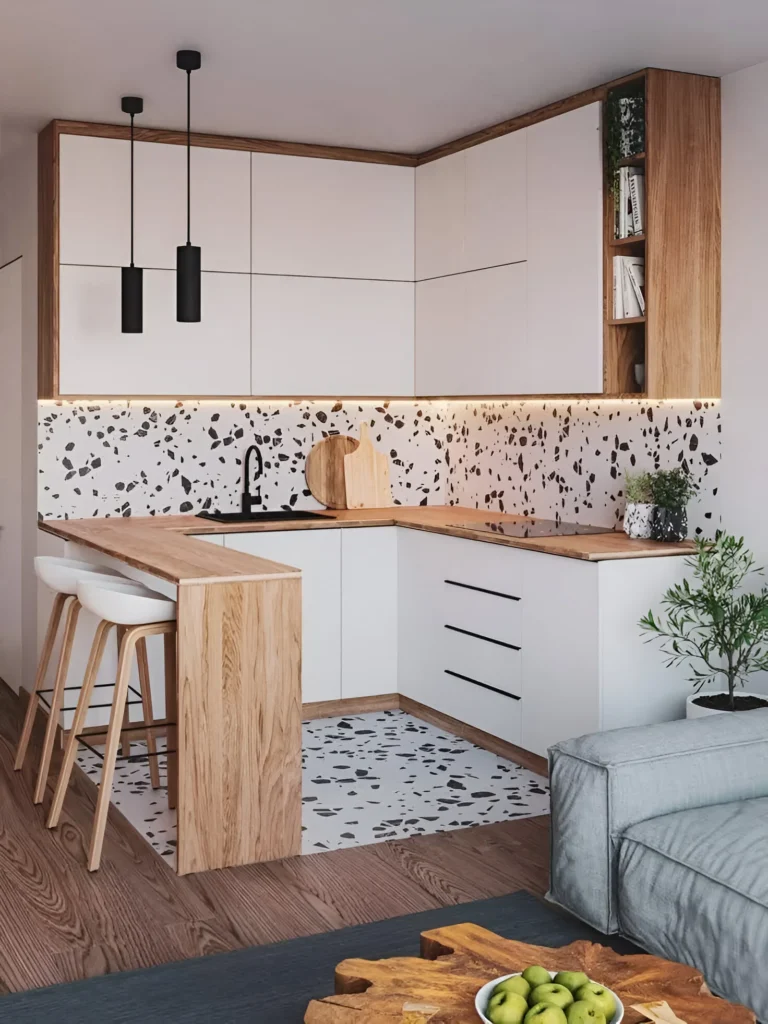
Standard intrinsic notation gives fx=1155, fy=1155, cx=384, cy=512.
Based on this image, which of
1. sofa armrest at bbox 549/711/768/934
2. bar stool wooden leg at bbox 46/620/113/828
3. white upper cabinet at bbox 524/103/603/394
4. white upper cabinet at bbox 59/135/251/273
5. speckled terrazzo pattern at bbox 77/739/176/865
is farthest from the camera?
white upper cabinet at bbox 59/135/251/273

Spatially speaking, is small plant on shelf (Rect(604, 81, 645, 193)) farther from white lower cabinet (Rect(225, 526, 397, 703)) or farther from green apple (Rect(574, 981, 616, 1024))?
green apple (Rect(574, 981, 616, 1024))

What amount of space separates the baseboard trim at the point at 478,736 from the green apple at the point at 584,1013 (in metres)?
2.40

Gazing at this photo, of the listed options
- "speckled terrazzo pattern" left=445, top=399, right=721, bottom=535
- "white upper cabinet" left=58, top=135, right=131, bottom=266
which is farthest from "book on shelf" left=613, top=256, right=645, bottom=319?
"white upper cabinet" left=58, top=135, right=131, bottom=266

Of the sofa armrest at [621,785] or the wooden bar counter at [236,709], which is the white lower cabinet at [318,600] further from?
the sofa armrest at [621,785]

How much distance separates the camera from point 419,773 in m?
4.42

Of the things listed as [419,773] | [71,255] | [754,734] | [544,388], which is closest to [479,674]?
[419,773]

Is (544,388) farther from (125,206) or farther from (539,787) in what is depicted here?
(125,206)

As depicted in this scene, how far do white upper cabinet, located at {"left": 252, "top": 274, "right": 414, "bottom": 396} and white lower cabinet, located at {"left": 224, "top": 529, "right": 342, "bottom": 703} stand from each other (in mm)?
731

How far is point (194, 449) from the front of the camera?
5.45 meters

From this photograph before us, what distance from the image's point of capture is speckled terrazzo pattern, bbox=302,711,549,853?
3.86 metres

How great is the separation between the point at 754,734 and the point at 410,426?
3.22m

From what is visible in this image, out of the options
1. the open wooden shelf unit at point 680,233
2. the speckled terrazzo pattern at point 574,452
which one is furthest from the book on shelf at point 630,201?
the speckled terrazzo pattern at point 574,452

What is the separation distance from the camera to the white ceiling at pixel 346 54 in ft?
11.6

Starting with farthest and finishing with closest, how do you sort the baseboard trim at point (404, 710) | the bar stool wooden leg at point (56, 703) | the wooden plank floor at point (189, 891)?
the baseboard trim at point (404, 710)
the bar stool wooden leg at point (56, 703)
the wooden plank floor at point (189, 891)
